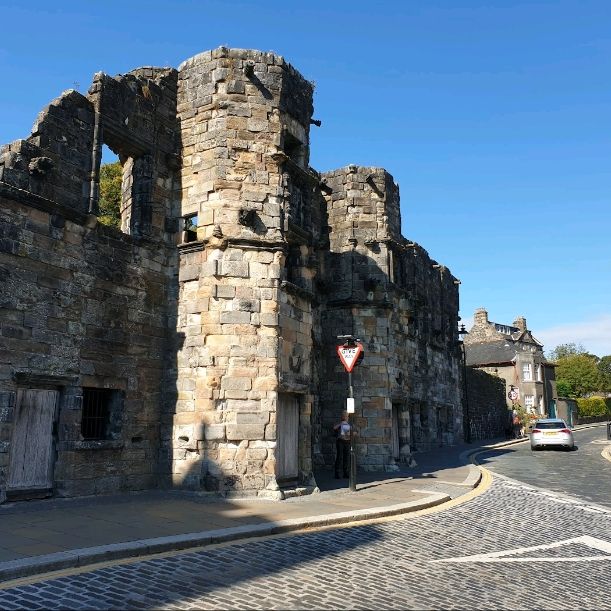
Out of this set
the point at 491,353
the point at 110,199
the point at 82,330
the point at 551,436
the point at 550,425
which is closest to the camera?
the point at 82,330

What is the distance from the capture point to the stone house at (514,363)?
49812 millimetres

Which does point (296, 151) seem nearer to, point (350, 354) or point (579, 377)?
point (350, 354)

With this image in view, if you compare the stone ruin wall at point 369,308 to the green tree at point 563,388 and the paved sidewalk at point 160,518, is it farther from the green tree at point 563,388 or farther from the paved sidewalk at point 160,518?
the green tree at point 563,388

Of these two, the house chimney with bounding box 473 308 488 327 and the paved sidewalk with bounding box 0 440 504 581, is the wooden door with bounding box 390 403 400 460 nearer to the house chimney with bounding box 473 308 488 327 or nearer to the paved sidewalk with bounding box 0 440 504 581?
the paved sidewalk with bounding box 0 440 504 581

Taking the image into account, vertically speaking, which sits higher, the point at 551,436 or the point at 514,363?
the point at 514,363

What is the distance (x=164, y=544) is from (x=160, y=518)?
75.0 inches

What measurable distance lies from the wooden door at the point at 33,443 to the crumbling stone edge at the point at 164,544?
3.82 meters

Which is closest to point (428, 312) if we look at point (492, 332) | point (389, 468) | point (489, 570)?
point (389, 468)

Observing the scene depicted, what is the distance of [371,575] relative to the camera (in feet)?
20.4

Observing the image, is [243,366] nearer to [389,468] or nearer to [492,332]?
[389,468]

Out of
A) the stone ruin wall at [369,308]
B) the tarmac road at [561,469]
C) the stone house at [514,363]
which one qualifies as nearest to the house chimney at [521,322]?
the stone house at [514,363]

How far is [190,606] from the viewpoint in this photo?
502cm

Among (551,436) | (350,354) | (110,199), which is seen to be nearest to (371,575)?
(350,354)

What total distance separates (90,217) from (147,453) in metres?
4.77
